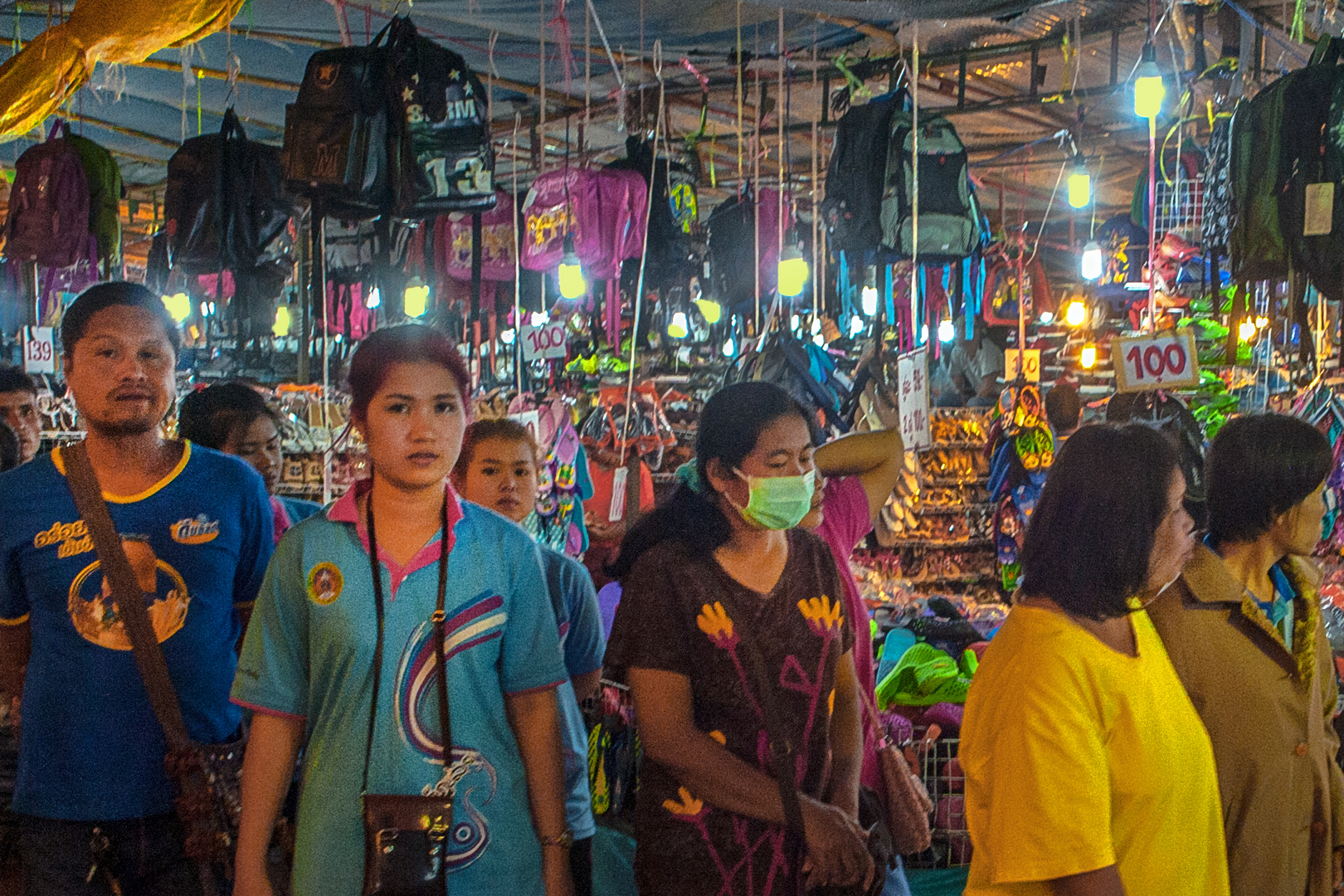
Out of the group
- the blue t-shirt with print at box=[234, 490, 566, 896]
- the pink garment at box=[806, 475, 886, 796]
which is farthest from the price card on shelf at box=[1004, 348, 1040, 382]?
the blue t-shirt with print at box=[234, 490, 566, 896]

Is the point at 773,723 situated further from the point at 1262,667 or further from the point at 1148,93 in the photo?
the point at 1148,93

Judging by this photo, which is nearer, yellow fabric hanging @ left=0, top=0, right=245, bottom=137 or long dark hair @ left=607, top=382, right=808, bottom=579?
long dark hair @ left=607, top=382, right=808, bottom=579

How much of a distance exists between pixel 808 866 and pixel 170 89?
6019 mm

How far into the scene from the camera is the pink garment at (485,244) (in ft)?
20.8

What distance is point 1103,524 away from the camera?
1.78m

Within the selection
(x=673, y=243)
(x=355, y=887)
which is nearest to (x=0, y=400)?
(x=673, y=243)

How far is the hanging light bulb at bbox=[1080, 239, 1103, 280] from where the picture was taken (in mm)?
8914

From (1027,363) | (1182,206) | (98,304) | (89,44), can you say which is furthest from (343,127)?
(1027,363)

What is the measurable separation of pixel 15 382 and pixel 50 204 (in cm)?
96

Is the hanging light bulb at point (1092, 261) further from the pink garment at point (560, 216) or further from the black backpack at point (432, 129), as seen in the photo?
the black backpack at point (432, 129)

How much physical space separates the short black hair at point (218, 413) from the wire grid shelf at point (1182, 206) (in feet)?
13.3

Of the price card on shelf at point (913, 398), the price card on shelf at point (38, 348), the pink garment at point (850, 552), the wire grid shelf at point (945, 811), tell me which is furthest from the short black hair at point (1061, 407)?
the price card on shelf at point (38, 348)

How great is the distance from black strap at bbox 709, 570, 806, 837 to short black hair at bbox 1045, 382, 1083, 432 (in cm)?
536

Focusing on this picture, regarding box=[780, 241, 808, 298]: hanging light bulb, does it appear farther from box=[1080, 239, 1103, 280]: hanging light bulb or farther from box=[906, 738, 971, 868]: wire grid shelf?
box=[1080, 239, 1103, 280]: hanging light bulb
